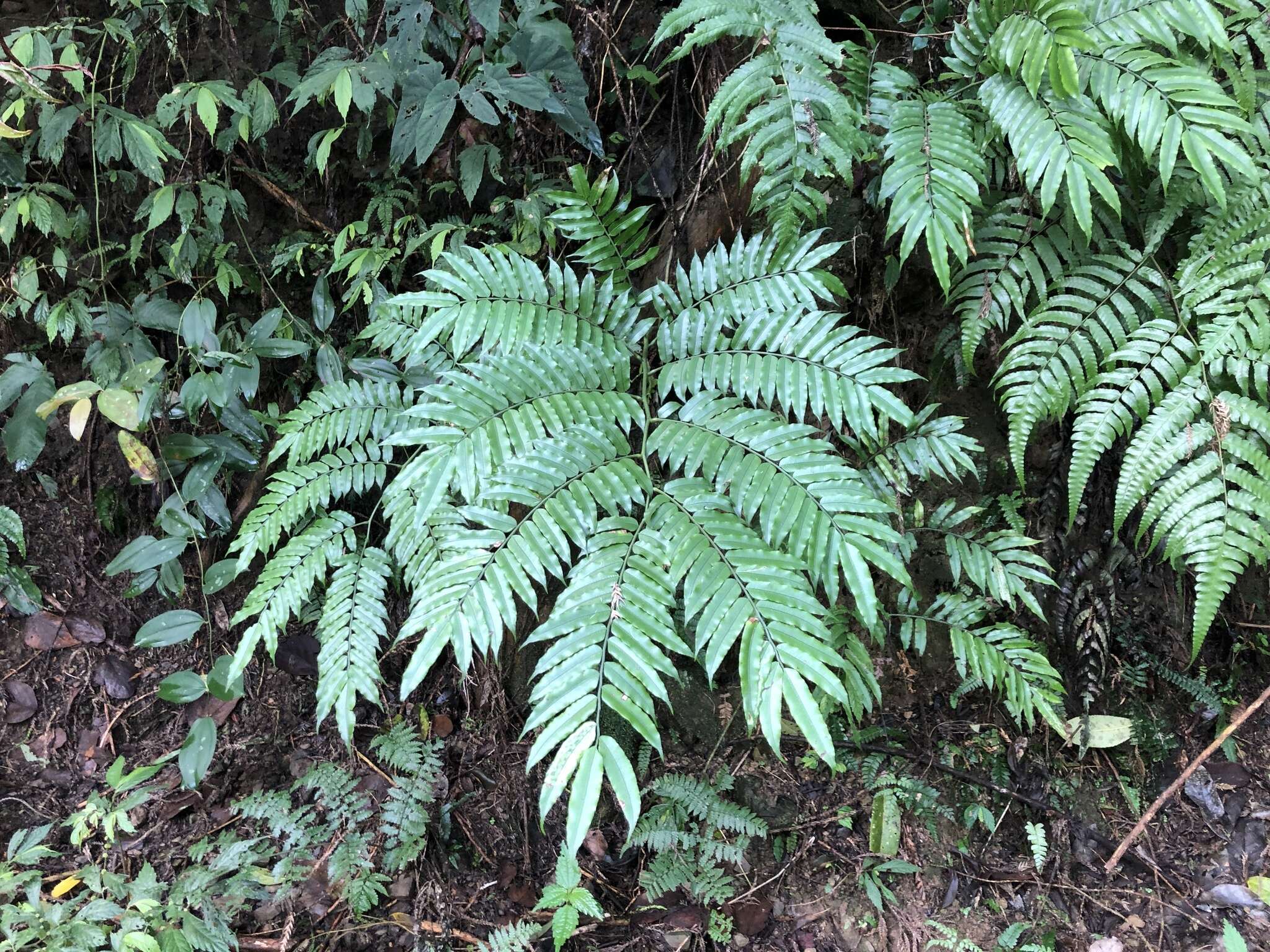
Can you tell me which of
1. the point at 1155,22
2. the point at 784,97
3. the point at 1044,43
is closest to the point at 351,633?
the point at 784,97

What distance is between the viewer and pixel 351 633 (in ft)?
6.42

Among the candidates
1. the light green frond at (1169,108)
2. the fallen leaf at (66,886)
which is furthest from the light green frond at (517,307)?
the fallen leaf at (66,886)

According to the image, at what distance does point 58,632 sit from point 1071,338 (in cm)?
375

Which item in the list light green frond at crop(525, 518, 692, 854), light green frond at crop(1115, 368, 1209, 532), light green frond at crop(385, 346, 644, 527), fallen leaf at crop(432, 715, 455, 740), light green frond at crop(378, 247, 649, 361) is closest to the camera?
light green frond at crop(525, 518, 692, 854)

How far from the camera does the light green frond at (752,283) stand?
1788mm

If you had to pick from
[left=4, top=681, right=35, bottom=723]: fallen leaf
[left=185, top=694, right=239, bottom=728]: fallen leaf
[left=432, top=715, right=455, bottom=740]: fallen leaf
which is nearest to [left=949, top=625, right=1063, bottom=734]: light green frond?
[left=432, top=715, right=455, bottom=740]: fallen leaf

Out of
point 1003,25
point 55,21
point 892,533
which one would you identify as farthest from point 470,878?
point 55,21

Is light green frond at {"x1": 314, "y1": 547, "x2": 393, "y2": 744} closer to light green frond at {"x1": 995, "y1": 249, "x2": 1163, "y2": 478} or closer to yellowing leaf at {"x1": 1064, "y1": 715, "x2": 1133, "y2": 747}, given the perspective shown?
light green frond at {"x1": 995, "y1": 249, "x2": 1163, "y2": 478}

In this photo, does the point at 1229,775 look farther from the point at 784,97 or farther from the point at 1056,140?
the point at 784,97

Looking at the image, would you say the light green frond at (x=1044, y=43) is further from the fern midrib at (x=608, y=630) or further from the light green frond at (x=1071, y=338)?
the fern midrib at (x=608, y=630)

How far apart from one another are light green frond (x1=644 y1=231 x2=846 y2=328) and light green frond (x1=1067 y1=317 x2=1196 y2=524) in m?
0.73

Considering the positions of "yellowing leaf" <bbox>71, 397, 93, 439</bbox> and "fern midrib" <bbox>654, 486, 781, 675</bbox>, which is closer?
"fern midrib" <bbox>654, 486, 781, 675</bbox>

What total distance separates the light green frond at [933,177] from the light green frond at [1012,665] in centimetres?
103

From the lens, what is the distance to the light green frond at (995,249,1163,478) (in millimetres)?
1920
